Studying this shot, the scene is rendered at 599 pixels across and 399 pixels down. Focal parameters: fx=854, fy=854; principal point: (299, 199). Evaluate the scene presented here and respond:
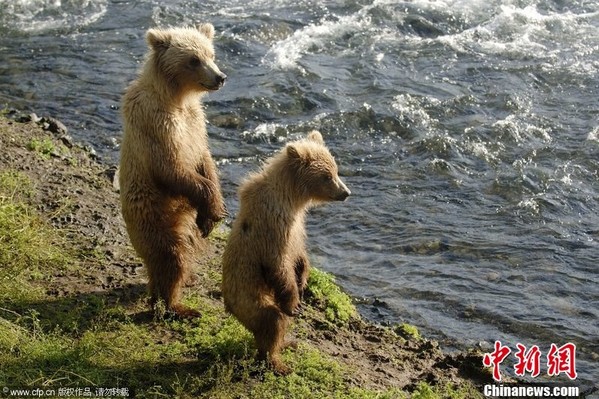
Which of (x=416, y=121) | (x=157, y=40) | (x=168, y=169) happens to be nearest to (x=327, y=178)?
(x=168, y=169)

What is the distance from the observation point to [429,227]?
10227 millimetres

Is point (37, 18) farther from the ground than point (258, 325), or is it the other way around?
point (37, 18)

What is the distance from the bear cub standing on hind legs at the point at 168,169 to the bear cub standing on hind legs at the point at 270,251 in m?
0.61

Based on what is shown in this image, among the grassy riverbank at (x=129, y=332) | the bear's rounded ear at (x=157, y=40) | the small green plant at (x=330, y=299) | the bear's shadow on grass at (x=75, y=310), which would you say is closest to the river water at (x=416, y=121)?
the small green plant at (x=330, y=299)

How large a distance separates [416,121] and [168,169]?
6.34 metres

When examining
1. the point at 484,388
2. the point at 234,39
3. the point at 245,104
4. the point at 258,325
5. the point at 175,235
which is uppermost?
the point at 234,39

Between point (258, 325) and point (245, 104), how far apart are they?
23.4ft

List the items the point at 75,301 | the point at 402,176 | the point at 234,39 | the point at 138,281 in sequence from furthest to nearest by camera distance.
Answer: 1. the point at 234,39
2. the point at 402,176
3. the point at 138,281
4. the point at 75,301

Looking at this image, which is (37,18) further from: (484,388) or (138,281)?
(484,388)

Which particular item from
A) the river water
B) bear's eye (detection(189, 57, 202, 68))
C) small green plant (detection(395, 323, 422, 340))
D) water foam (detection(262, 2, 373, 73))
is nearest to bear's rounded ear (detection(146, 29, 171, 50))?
bear's eye (detection(189, 57, 202, 68))

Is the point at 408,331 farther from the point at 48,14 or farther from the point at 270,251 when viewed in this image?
the point at 48,14

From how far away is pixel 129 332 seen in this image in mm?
6758

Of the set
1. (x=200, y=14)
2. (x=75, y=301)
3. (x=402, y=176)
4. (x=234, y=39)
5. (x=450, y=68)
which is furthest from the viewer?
(x=200, y=14)

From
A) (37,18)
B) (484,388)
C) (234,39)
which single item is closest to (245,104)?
(234,39)
